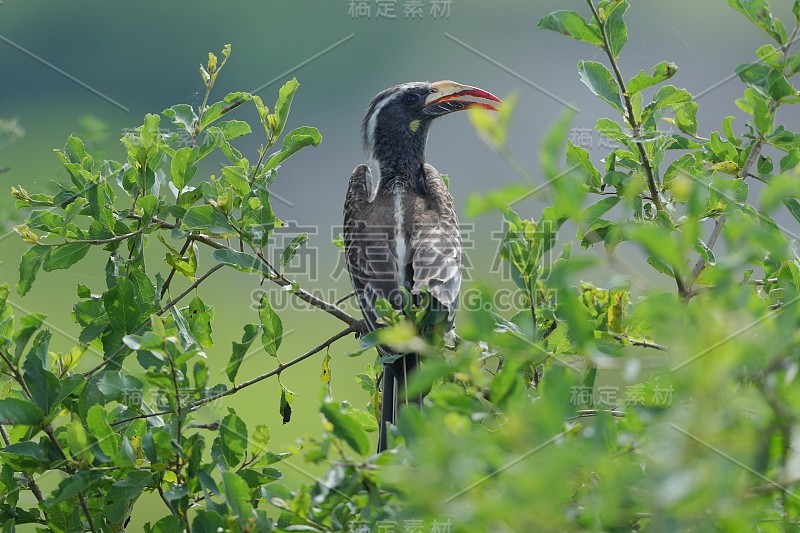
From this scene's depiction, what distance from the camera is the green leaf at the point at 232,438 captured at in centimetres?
227

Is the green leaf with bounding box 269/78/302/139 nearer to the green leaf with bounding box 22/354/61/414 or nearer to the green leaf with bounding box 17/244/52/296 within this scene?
the green leaf with bounding box 17/244/52/296

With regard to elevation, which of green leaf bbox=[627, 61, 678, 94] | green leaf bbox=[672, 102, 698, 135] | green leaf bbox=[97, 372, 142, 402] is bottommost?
green leaf bbox=[97, 372, 142, 402]

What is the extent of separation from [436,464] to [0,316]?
6.24 ft

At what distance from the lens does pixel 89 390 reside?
2443mm

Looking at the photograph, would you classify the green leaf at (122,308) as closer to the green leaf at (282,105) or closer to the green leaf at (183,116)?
the green leaf at (183,116)

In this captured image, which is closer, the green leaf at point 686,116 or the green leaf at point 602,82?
the green leaf at point 602,82

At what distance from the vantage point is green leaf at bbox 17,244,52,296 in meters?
2.75

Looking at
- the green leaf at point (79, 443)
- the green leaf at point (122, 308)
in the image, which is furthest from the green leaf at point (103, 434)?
the green leaf at point (122, 308)

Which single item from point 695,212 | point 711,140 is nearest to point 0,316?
point 695,212

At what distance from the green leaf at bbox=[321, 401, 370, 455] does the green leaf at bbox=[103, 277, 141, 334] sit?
1.30 m

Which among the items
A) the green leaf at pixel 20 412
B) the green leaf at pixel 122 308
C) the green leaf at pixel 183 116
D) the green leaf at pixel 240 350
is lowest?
the green leaf at pixel 20 412

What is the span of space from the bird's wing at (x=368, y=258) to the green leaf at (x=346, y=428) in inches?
66.6

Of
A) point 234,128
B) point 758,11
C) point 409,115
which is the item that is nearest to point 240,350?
point 234,128

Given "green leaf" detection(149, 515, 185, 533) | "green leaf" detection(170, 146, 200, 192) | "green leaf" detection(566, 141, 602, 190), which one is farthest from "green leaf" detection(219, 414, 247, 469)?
"green leaf" detection(566, 141, 602, 190)
